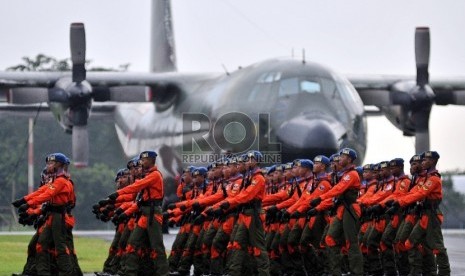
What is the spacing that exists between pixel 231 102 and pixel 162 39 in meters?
11.6

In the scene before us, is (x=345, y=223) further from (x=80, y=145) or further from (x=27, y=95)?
(x=27, y=95)

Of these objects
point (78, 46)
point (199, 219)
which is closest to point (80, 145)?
point (78, 46)

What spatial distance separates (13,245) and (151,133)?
6.05m

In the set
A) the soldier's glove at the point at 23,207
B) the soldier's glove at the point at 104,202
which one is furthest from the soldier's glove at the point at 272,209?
the soldier's glove at the point at 23,207

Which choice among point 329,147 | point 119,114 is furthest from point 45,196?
point 119,114

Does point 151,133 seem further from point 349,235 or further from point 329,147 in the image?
point 349,235

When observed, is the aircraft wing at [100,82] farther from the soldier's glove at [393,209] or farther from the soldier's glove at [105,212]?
the soldier's glove at [393,209]

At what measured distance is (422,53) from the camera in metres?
33.9

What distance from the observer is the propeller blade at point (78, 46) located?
112 ft

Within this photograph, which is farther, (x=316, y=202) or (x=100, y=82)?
(x=100, y=82)

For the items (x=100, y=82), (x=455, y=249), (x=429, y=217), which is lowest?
(x=455, y=249)

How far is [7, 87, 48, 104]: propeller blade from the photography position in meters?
35.1

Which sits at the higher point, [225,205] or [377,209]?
[225,205]

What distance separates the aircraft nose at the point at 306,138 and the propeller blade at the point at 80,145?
7567 mm
